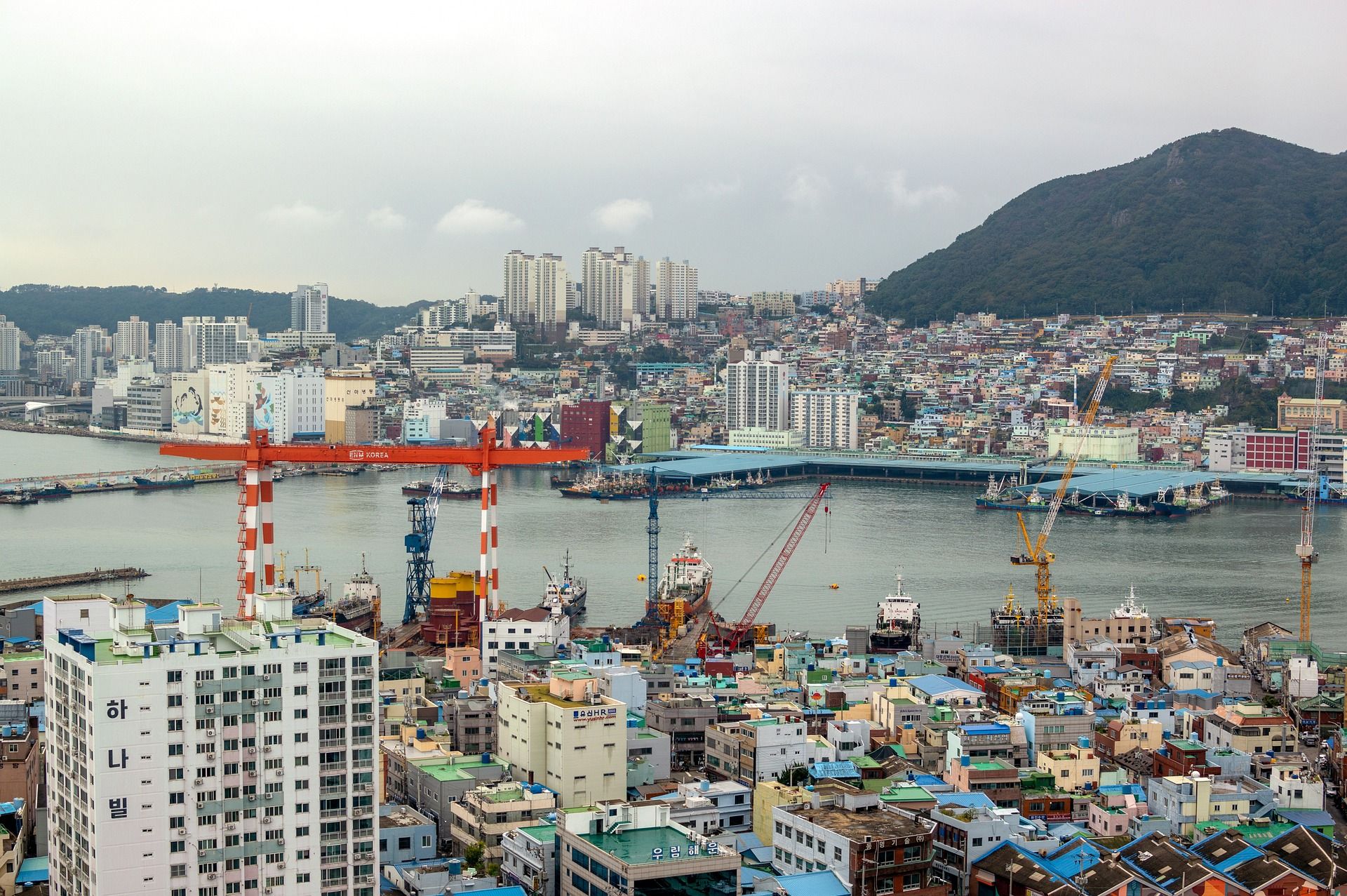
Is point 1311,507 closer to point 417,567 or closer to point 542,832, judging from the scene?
point 417,567

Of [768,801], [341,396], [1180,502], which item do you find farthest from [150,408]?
[768,801]

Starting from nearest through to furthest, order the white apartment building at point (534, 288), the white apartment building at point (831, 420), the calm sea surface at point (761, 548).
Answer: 1. the calm sea surface at point (761, 548)
2. the white apartment building at point (831, 420)
3. the white apartment building at point (534, 288)

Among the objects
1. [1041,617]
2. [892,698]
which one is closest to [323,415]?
[1041,617]

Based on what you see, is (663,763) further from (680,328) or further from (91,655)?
(680,328)

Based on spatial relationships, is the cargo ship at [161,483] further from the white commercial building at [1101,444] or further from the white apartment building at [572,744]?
the white apartment building at [572,744]

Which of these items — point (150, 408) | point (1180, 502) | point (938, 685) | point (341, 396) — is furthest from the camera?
point (150, 408)

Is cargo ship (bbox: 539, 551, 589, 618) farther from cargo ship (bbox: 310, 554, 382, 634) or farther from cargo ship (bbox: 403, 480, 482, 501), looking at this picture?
cargo ship (bbox: 403, 480, 482, 501)

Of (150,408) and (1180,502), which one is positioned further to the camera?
(150,408)

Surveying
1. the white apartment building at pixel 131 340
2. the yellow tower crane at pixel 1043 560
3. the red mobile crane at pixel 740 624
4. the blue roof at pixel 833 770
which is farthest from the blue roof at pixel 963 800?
the white apartment building at pixel 131 340
